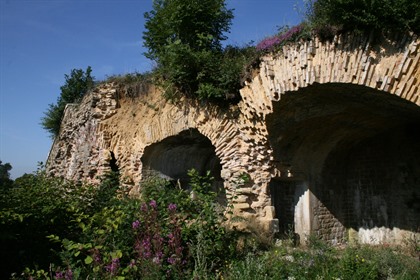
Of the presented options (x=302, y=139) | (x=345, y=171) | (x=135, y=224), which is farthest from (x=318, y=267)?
(x=345, y=171)

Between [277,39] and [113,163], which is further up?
[277,39]

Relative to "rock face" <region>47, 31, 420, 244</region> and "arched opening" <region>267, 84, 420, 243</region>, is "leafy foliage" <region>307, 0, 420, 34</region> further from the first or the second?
"arched opening" <region>267, 84, 420, 243</region>

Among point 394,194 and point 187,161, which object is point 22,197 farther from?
point 394,194

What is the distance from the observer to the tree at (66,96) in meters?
17.4

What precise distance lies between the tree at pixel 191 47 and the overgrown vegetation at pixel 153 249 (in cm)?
299

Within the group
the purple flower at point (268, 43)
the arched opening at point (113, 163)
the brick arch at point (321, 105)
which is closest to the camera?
the brick arch at point (321, 105)

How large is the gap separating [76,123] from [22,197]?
19.2 ft

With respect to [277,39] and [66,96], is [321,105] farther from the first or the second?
[66,96]

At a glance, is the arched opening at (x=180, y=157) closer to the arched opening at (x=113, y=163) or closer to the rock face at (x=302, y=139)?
the rock face at (x=302, y=139)

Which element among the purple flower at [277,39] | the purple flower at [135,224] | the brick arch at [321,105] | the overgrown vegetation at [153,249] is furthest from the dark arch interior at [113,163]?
the purple flower at [135,224]

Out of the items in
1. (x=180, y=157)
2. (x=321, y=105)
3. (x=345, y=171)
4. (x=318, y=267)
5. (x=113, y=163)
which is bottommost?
(x=318, y=267)

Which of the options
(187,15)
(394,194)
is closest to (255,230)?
(394,194)

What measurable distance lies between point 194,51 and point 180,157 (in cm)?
326

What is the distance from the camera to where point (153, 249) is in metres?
4.71
